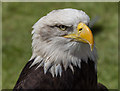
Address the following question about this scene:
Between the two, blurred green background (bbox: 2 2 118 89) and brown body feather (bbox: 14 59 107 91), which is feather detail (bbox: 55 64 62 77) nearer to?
brown body feather (bbox: 14 59 107 91)

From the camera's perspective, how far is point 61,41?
9.58 ft

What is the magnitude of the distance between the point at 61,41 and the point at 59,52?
14cm

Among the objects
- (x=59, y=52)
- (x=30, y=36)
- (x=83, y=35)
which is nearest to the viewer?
(x=83, y=35)

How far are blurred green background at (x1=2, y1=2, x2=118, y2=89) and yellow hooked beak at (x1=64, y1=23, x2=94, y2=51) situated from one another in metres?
2.90

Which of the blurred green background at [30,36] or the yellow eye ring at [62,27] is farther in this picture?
the blurred green background at [30,36]

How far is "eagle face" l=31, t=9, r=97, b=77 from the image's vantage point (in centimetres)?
283

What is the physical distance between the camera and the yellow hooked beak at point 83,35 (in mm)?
2777

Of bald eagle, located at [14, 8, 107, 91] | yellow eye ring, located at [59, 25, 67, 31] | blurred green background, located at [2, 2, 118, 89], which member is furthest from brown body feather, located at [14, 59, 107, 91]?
blurred green background, located at [2, 2, 118, 89]

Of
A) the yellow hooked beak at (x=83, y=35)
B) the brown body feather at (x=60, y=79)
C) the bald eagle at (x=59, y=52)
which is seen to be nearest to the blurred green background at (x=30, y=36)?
the brown body feather at (x=60, y=79)

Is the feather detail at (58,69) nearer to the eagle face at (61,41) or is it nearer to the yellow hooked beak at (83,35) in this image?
the eagle face at (61,41)

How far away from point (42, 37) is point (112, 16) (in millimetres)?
4882

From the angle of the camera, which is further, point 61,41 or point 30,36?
point 30,36

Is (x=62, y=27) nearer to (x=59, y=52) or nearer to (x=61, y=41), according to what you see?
(x=61, y=41)

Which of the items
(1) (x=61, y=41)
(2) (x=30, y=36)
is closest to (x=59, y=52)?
(1) (x=61, y=41)
